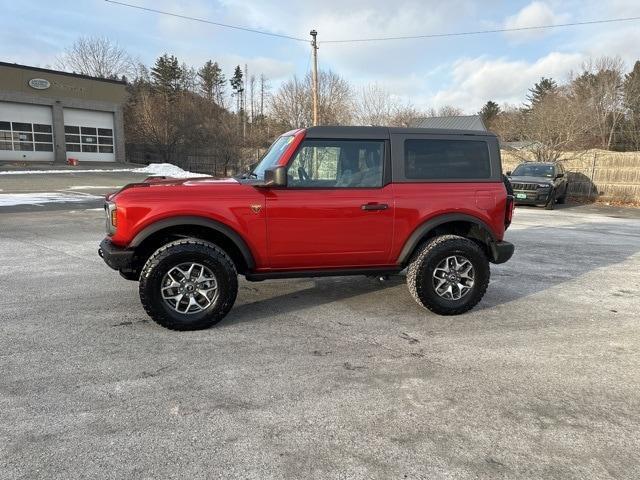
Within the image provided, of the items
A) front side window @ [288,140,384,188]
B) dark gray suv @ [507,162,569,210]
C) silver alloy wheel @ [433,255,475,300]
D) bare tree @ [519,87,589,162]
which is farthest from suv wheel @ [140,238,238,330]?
bare tree @ [519,87,589,162]

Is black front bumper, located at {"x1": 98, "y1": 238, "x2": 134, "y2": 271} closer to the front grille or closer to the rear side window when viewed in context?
the rear side window

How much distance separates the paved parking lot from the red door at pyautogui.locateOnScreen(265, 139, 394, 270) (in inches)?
26.6

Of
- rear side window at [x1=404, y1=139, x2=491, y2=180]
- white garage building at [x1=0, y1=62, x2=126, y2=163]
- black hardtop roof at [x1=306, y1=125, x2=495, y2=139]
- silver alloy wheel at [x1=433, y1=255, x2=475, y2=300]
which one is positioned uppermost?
white garage building at [x1=0, y1=62, x2=126, y2=163]

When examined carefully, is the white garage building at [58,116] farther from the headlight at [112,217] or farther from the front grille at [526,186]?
the headlight at [112,217]

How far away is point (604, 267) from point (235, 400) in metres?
6.78

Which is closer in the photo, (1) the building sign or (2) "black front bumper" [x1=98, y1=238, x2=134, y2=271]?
(2) "black front bumper" [x1=98, y1=238, x2=134, y2=271]

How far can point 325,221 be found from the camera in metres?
4.56

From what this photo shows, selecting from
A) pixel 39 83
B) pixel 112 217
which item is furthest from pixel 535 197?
pixel 39 83

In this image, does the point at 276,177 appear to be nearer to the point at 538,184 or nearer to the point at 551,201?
the point at 538,184

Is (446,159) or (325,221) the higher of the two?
(446,159)

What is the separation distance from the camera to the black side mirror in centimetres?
427

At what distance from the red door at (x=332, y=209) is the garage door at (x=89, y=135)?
37.4 metres

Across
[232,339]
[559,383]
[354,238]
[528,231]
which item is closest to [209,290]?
[232,339]

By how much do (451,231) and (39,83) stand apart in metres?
37.7
